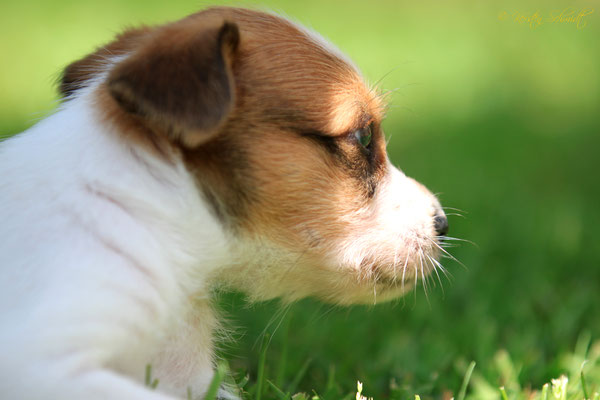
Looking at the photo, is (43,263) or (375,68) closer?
(43,263)

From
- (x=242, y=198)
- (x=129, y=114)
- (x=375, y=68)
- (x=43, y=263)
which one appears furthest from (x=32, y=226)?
(x=375, y=68)

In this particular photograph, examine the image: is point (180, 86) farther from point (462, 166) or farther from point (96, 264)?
point (462, 166)

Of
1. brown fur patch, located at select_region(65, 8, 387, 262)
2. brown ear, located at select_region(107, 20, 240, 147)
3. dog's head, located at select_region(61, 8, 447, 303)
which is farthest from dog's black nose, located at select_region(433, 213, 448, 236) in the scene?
brown ear, located at select_region(107, 20, 240, 147)

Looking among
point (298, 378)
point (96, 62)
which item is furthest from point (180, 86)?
point (298, 378)

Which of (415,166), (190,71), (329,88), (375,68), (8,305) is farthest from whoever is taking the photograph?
(375,68)

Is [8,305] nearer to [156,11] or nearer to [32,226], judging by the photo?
[32,226]

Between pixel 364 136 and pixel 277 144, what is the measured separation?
42cm

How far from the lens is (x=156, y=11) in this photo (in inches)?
407

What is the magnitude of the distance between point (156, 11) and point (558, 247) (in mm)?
7378

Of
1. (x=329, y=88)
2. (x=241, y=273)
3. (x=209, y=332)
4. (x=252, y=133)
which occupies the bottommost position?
(x=209, y=332)

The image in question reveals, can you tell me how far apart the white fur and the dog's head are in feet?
0.38

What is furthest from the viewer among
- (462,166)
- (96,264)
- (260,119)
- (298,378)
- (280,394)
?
(462,166)

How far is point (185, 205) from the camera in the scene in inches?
94.6

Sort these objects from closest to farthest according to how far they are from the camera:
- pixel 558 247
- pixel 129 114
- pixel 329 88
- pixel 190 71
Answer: pixel 190 71 → pixel 129 114 → pixel 329 88 → pixel 558 247
